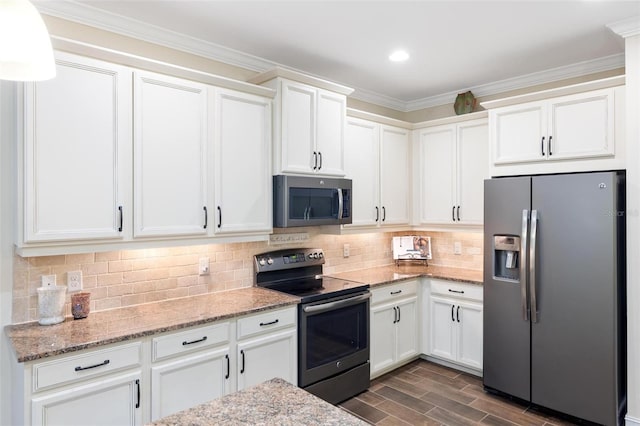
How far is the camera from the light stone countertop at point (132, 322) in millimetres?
1936

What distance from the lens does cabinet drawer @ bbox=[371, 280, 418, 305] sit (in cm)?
355

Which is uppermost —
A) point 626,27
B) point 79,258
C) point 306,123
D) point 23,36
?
point 626,27

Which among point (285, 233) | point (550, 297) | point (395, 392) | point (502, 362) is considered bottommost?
point (395, 392)

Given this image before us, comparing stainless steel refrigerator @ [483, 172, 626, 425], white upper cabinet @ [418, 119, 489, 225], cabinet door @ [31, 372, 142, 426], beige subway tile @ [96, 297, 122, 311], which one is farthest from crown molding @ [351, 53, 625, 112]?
cabinet door @ [31, 372, 142, 426]

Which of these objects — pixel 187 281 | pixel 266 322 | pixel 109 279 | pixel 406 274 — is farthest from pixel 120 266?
pixel 406 274

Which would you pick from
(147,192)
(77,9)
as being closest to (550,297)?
(147,192)

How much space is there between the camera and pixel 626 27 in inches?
103

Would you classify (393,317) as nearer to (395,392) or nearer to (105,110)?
(395,392)

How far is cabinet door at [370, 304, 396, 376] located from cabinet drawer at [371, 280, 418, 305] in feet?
0.24

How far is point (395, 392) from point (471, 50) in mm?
2844

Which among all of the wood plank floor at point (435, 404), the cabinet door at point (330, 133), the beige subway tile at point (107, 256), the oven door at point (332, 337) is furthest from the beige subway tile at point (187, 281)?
the wood plank floor at point (435, 404)

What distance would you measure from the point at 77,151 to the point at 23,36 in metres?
1.31

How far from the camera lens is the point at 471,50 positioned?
3107 millimetres

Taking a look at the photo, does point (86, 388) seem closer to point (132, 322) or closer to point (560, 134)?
point (132, 322)
